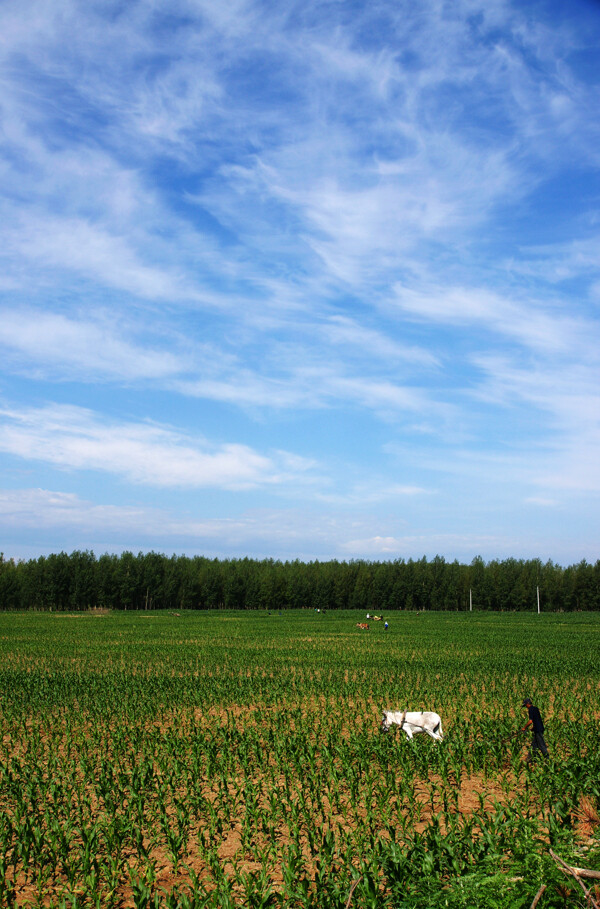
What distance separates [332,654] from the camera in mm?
31844

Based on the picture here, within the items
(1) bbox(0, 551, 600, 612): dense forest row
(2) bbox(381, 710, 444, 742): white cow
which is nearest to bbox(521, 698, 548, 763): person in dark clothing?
(2) bbox(381, 710, 444, 742): white cow

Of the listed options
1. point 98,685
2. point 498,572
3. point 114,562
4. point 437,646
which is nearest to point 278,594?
point 114,562

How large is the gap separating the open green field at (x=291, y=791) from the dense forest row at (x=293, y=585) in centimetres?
9221

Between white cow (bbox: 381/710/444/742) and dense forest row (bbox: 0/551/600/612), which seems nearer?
white cow (bbox: 381/710/444/742)

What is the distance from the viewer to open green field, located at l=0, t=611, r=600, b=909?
6660mm

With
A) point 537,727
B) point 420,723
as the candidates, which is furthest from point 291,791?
point 537,727

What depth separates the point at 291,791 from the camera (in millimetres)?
→ 10703

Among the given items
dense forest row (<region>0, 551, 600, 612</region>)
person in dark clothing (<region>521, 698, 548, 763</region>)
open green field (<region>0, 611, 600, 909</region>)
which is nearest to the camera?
open green field (<region>0, 611, 600, 909</region>)

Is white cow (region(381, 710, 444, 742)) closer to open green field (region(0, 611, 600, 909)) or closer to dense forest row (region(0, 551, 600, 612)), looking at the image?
open green field (region(0, 611, 600, 909))

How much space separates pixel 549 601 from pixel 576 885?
116780 mm

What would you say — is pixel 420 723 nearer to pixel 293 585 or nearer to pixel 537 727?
pixel 537 727

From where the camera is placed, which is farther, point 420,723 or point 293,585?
point 293,585

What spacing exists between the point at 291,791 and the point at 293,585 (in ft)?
372

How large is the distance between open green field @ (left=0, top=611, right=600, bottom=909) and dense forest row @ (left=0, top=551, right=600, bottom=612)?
303 ft
